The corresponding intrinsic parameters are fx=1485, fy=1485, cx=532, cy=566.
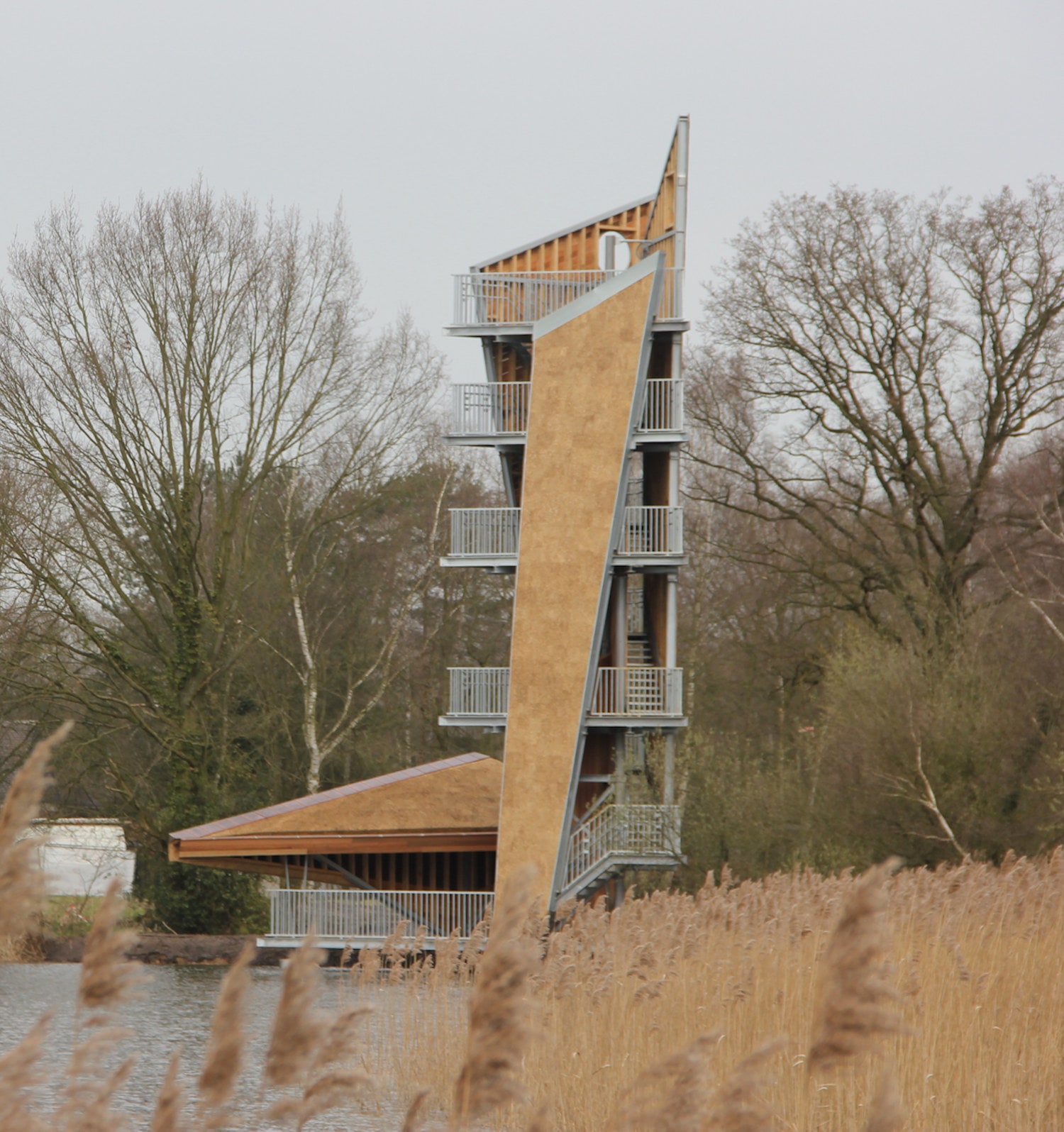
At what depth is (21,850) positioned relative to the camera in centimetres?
210

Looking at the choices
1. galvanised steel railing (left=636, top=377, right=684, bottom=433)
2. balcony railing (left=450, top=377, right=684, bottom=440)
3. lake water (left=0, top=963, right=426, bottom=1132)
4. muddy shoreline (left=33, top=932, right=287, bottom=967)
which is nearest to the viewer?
lake water (left=0, top=963, right=426, bottom=1132)

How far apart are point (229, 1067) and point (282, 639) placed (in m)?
27.8

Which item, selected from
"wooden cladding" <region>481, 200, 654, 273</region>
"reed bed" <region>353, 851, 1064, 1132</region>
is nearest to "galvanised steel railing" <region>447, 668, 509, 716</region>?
"wooden cladding" <region>481, 200, 654, 273</region>

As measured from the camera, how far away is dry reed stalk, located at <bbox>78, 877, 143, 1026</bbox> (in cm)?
241

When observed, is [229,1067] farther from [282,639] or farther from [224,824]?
[282,639]

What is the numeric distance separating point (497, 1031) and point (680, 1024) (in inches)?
204

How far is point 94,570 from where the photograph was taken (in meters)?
26.2

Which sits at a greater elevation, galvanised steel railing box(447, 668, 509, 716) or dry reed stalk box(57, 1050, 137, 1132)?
galvanised steel railing box(447, 668, 509, 716)

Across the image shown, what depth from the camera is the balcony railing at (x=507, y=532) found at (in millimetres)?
22828

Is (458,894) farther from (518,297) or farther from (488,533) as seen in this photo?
(518,297)

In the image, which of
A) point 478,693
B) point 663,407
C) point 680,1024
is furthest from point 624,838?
point 680,1024

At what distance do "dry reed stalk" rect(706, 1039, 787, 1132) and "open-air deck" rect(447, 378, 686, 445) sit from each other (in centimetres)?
2048

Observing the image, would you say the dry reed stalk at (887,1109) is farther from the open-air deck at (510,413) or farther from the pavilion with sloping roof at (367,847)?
the open-air deck at (510,413)

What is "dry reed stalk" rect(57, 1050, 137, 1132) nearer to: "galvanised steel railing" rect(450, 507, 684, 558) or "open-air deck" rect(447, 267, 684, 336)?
"galvanised steel railing" rect(450, 507, 684, 558)
